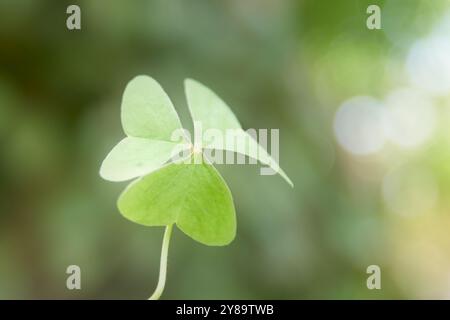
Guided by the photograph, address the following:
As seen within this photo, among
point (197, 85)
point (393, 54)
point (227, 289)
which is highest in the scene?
point (393, 54)

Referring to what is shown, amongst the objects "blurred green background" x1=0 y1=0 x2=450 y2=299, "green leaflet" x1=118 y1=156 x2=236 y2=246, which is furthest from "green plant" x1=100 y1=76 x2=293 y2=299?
"blurred green background" x1=0 y1=0 x2=450 y2=299

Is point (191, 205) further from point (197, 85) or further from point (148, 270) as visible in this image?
point (148, 270)

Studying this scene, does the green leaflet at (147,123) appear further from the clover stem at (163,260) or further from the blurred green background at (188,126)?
the blurred green background at (188,126)

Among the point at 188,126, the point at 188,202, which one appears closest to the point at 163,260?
the point at 188,202

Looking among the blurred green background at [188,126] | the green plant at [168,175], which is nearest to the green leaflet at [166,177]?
the green plant at [168,175]

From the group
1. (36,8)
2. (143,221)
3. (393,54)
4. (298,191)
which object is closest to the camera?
(143,221)

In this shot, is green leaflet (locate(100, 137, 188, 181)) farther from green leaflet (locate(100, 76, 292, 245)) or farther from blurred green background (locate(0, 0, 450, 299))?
blurred green background (locate(0, 0, 450, 299))

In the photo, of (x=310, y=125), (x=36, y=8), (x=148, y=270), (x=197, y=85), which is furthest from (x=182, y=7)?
(x=197, y=85)
